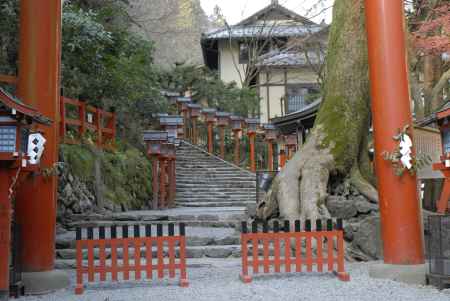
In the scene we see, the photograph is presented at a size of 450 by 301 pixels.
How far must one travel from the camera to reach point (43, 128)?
671 centimetres

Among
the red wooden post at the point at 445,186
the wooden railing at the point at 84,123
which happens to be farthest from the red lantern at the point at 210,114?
the red wooden post at the point at 445,186

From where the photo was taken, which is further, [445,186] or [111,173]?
[111,173]

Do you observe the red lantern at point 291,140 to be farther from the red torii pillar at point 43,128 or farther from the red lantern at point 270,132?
the red torii pillar at point 43,128

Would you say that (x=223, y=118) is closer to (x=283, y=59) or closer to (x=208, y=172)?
(x=208, y=172)

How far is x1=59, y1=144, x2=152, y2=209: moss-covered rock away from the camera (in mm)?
13555

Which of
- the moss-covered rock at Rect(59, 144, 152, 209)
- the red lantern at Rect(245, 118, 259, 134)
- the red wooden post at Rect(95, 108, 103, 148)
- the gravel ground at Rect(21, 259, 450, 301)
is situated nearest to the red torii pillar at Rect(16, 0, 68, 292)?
the gravel ground at Rect(21, 259, 450, 301)

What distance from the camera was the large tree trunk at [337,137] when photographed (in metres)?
8.93

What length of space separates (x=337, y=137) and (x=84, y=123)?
7.91m

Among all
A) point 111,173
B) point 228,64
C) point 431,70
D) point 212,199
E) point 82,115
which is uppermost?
point 228,64

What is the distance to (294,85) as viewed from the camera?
1125 inches

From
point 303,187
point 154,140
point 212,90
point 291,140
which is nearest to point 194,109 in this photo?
point 212,90

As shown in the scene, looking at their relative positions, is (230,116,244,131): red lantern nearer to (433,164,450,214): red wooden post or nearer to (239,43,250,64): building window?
(239,43,250,64): building window

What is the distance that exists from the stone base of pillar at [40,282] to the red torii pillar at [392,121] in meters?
4.36

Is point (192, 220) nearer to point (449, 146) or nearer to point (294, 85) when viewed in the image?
point (449, 146)
